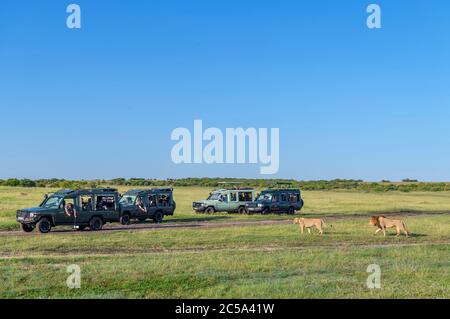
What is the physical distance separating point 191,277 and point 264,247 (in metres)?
9.27

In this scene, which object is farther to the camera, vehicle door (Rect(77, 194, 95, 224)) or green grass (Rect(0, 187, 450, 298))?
vehicle door (Rect(77, 194, 95, 224))

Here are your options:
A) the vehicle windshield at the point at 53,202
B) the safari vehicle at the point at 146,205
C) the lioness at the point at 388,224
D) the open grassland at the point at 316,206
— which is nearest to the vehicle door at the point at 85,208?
the vehicle windshield at the point at 53,202

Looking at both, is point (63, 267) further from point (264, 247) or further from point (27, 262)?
point (264, 247)

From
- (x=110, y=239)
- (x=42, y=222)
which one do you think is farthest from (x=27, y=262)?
(x=42, y=222)

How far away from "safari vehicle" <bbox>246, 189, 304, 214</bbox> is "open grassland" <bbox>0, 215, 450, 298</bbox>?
16.1 metres

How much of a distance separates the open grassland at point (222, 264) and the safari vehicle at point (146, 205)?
7.31 m

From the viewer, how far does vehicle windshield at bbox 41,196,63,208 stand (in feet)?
104

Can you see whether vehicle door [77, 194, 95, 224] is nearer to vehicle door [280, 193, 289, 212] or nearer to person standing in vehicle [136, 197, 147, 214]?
person standing in vehicle [136, 197, 147, 214]

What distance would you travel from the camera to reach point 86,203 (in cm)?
3306

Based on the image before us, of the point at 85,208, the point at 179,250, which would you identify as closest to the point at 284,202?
the point at 85,208

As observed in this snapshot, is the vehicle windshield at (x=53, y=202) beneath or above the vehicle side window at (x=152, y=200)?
above

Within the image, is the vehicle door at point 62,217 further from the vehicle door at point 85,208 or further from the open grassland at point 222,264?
the open grassland at point 222,264

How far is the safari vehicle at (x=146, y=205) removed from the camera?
1507 inches

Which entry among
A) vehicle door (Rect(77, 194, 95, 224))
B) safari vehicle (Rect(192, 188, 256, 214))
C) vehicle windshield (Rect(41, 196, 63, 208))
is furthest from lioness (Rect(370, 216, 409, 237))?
safari vehicle (Rect(192, 188, 256, 214))
